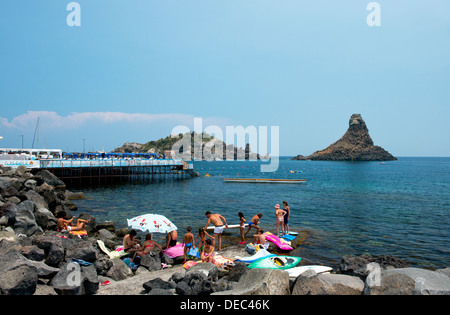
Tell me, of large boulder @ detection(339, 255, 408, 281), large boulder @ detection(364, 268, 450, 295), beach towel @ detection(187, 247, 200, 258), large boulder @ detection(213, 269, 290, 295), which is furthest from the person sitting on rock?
large boulder @ detection(364, 268, 450, 295)

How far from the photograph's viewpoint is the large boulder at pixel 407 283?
23.9 feet

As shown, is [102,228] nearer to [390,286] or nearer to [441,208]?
[390,286]

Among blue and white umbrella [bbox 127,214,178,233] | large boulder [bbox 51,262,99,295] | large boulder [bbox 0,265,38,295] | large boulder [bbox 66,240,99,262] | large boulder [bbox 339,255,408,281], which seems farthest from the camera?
blue and white umbrella [bbox 127,214,178,233]

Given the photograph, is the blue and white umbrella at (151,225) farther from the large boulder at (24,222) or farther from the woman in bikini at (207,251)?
the large boulder at (24,222)

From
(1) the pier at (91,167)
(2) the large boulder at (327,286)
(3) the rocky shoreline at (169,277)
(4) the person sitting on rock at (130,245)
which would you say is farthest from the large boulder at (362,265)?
(1) the pier at (91,167)

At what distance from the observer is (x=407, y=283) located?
752 centimetres

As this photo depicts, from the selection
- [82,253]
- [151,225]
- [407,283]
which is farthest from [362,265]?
[82,253]

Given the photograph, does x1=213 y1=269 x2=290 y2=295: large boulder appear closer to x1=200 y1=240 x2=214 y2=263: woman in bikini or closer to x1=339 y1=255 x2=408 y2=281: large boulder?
x1=339 y1=255 x2=408 y2=281: large boulder

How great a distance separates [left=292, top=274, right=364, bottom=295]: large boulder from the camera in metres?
8.11

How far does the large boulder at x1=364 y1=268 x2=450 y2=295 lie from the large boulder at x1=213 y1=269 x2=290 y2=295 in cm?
220

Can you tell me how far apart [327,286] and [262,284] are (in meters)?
1.81

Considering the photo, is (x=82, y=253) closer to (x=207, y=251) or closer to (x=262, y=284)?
(x=207, y=251)

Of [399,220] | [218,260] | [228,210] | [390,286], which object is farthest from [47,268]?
[399,220]

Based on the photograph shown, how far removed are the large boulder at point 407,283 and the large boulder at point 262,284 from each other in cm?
220
